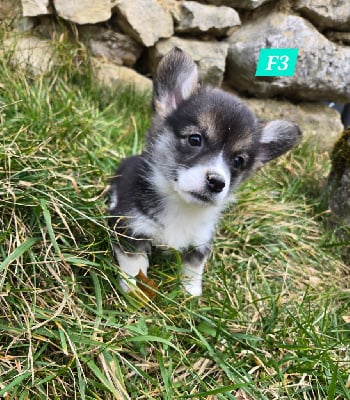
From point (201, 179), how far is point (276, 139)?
2.49 feet

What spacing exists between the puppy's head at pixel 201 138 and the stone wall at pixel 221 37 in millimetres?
1946

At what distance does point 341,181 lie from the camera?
3.72m

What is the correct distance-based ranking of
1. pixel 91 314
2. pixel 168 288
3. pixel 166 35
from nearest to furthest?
1. pixel 91 314
2. pixel 168 288
3. pixel 166 35

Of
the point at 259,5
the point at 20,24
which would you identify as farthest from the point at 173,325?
the point at 259,5

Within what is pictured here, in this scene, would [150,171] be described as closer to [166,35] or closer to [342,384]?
[342,384]

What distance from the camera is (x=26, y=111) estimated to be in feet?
10.9

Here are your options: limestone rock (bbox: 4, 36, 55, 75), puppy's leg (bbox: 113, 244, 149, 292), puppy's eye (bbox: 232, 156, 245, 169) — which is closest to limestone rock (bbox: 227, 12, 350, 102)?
limestone rock (bbox: 4, 36, 55, 75)

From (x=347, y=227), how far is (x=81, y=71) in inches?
108

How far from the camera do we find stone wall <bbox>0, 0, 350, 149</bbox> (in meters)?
4.32

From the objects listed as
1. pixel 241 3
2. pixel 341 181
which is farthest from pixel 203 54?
pixel 341 181

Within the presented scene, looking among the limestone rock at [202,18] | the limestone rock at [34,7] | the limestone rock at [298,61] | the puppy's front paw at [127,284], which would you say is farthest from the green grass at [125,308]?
the limestone rock at [298,61]

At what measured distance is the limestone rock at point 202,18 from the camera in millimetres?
4555

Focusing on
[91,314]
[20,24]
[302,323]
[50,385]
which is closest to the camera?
[50,385]

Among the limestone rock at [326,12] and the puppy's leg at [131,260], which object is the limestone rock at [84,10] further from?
the puppy's leg at [131,260]
